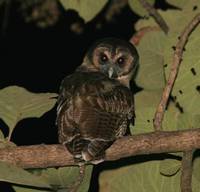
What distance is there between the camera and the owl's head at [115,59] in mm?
6801

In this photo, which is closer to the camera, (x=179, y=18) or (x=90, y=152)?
(x=90, y=152)

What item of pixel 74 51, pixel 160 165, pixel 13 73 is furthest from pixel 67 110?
pixel 74 51

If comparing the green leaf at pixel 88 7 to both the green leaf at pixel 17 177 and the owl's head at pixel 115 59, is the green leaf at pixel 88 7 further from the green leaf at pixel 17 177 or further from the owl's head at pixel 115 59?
the green leaf at pixel 17 177

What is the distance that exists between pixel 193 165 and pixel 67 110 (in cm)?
115

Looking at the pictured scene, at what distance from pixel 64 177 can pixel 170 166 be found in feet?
2.13

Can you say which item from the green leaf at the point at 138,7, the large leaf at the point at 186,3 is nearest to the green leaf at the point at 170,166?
the large leaf at the point at 186,3

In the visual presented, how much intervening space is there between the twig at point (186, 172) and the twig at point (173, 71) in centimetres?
24

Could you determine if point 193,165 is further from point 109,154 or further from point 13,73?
point 13,73

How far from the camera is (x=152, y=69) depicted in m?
4.87

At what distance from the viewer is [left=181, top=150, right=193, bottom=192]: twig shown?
3.51m

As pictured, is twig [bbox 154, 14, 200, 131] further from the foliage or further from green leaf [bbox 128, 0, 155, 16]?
green leaf [bbox 128, 0, 155, 16]

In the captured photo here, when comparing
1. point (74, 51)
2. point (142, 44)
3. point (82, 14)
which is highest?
point (82, 14)

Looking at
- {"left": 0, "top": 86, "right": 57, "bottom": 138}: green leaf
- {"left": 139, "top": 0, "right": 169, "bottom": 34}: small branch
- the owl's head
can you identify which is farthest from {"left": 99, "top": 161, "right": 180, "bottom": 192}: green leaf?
the owl's head

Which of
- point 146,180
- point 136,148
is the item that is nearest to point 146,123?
point 136,148
